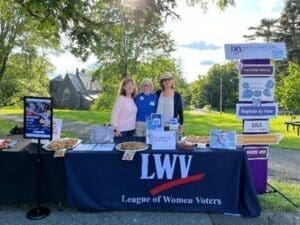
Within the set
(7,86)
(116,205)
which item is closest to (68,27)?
(116,205)

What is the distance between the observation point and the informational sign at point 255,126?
283 inches

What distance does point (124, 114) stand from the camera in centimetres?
704

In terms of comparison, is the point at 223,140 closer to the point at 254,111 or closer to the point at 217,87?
the point at 254,111

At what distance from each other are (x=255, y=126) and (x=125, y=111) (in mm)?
2065

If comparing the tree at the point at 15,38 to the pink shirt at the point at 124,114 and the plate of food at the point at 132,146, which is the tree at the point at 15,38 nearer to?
the pink shirt at the point at 124,114

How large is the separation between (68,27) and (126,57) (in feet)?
77.5

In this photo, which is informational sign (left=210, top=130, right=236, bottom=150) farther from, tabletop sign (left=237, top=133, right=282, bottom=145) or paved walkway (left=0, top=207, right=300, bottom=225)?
tabletop sign (left=237, top=133, right=282, bottom=145)

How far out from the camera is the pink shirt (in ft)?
22.9

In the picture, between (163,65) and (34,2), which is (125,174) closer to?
(34,2)

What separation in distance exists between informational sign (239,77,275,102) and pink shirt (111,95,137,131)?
1705mm

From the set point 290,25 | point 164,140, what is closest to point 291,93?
point 290,25

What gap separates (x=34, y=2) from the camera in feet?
28.2

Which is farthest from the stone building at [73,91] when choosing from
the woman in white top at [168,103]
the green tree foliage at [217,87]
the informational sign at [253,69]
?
the informational sign at [253,69]

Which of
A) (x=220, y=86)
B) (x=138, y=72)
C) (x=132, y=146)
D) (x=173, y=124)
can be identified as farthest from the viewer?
(x=220, y=86)
